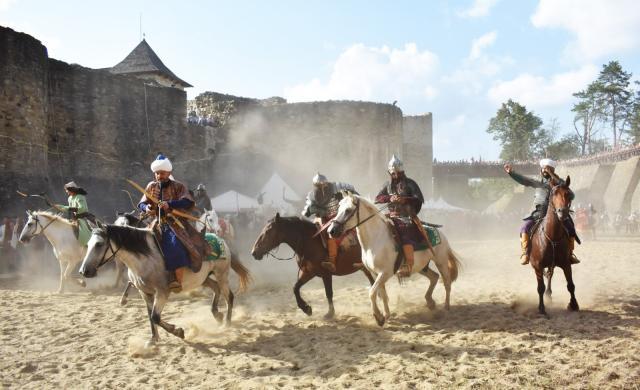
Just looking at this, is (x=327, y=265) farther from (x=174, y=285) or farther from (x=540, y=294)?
(x=540, y=294)

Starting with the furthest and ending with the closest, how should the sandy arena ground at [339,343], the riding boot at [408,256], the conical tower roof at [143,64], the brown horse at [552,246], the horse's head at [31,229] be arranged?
the conical tower roof at [143,64] < the horse's head at [31,229] < the riding boot at [408,256] < the brown horse at [552,246] < the sandy arena ground at [339,343]

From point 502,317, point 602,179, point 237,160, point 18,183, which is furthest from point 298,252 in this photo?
point 602,179

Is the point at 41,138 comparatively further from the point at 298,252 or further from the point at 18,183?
the point at 298,252

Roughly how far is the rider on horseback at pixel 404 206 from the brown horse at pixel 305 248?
897 mm

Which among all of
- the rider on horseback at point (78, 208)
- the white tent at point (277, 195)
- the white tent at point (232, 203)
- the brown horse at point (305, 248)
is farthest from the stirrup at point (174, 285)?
the white tent at point (277, 195)

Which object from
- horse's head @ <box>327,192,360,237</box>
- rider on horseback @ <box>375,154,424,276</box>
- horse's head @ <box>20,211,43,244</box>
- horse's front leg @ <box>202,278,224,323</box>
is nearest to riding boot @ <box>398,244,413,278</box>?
rider on horseback @ <box>375,154,424,276</box>

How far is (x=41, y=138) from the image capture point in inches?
594

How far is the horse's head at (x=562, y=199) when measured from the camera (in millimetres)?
6070

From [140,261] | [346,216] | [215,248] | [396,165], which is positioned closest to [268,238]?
[215,248]

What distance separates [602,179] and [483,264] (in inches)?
1056

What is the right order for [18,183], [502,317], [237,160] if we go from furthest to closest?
[237,160] < [18,183] < [502,317]

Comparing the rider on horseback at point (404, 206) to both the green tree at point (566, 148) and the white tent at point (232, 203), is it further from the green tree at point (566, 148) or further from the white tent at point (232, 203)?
the green tree at point (566, 148)

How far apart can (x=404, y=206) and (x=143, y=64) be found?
25.0 metres

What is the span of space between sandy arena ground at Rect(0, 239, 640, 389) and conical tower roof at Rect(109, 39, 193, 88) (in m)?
21.2
